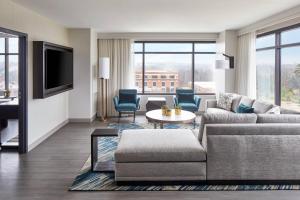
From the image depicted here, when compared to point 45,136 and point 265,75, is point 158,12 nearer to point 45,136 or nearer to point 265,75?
point 265,75

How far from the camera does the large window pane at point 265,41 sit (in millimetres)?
7480

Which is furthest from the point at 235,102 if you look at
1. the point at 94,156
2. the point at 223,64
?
the point at 94,156

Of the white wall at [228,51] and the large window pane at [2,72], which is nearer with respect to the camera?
the large window pane at [2,72]

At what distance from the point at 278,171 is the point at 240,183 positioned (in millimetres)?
489

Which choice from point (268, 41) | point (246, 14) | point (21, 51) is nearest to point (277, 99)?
point (268, 41)

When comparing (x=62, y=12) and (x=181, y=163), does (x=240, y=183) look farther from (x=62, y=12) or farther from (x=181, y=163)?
(x=62, y=12)

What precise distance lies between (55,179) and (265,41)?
19.4 ft

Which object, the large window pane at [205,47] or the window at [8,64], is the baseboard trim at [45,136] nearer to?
the window at [8,64]

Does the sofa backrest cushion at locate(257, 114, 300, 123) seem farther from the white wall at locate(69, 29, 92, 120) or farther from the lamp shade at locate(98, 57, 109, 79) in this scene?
the lamp shade at locate(98, 57, 109, 79)

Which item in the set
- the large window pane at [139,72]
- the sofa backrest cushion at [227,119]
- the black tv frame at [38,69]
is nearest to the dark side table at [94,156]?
the sofa backrest cushion at [227,119]

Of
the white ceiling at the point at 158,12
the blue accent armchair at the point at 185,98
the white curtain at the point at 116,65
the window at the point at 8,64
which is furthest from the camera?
the white curtain at the point at 116,65

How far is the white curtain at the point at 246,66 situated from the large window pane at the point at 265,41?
0.67 ft

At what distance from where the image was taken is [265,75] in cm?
789

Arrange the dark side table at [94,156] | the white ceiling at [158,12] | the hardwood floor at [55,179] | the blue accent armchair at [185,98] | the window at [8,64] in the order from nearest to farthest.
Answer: the hardwood floor at [55,179] < the dark side table at [94,156] < the white ceiling at [158,12] < the window at [8,64] < the blue accent armchair at [185,98]
